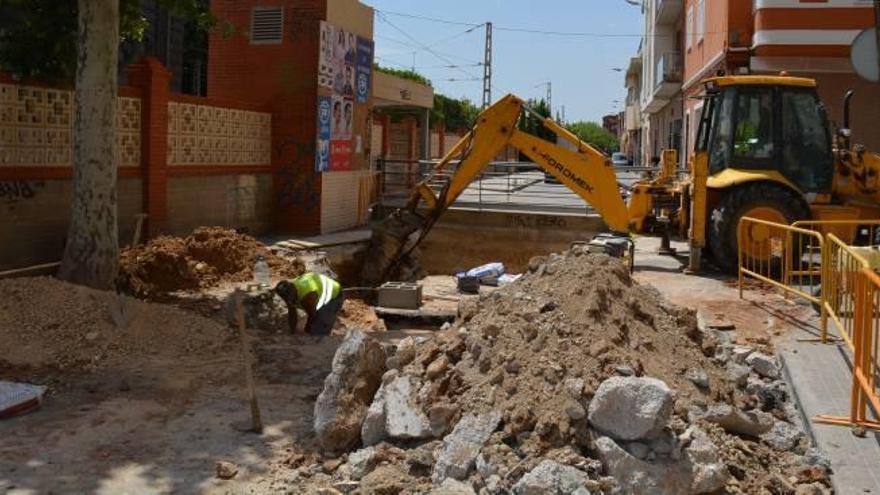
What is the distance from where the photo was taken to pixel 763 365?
24.6 feet

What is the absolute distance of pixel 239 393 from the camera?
24.5 ft

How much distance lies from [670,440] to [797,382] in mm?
2272

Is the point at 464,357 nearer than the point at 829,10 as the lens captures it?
Yes

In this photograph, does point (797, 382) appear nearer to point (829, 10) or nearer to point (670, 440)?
point (670, 440)

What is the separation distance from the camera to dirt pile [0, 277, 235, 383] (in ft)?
26.1

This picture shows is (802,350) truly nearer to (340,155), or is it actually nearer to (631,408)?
(631,408)

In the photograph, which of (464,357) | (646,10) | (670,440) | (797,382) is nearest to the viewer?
(670,440)

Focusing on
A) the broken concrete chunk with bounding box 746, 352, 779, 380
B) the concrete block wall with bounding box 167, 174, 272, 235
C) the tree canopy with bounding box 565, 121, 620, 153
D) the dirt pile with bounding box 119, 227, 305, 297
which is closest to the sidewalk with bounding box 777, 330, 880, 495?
the broken concrete chunk with bounding box 746, 352, 779, 380

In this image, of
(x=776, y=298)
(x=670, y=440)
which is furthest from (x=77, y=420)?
(x=776, y=298)

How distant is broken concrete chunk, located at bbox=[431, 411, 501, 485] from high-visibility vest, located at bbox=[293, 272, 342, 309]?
448 centimetres

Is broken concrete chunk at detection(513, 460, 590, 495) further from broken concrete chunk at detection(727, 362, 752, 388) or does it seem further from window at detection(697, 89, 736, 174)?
window at detection(697, 89, 736, 174)

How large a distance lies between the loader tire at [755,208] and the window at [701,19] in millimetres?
14395

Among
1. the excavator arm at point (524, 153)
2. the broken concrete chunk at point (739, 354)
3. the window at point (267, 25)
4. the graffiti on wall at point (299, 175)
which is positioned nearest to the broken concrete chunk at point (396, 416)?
the broken concrete chunk at point (739, 354)

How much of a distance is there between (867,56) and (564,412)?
2870mm
